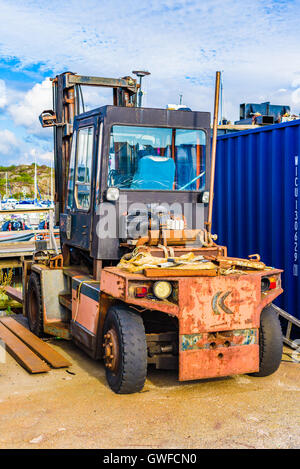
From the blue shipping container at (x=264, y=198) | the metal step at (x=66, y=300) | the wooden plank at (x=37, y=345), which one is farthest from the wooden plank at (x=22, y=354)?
the blue shipping container at (x=264, y=198)

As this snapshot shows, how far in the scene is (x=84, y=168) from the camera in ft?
21.9

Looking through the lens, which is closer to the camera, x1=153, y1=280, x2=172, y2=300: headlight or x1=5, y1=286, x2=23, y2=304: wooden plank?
x1=153, y1=280, x2=172, y2=300: headlight

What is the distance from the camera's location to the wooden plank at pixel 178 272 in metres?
5.07

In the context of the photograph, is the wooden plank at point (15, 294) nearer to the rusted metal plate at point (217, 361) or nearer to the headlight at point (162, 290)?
the headlight at point (162, 290)

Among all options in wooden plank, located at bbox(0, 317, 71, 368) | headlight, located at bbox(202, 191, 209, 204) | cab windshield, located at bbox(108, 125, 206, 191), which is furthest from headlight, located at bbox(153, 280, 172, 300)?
wooden plank, located at bbox(0, 317, 71, 368)

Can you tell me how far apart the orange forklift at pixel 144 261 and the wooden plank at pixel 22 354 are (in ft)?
1.37

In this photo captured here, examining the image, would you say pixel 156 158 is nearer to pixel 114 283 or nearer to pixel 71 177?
pixel 71 177

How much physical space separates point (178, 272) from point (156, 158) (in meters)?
1.75

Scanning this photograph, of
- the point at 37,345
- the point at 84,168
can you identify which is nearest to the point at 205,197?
the point at 84,168

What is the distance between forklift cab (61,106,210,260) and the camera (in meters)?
6.13

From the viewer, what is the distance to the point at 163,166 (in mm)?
6363

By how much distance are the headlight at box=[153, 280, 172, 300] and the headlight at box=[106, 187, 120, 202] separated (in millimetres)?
1338

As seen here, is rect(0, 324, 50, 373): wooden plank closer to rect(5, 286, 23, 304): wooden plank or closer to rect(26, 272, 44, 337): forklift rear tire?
rect(26, 272, 44, 337): forklift rear tire
